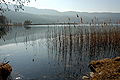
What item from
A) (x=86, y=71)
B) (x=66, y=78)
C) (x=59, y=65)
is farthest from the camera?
(x=59, y=65)

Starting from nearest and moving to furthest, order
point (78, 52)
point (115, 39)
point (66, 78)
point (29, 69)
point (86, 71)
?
point (66, 78)
point (86, 71)
point (29, 69)
point (78, 52)
point (115, 39)

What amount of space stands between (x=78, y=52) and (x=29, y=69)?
895 cm

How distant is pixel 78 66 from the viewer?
17062mm

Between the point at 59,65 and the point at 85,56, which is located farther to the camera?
the point at 85,56

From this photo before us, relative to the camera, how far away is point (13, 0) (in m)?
7.65

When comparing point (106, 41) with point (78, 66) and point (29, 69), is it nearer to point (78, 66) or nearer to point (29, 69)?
point (78, 66)

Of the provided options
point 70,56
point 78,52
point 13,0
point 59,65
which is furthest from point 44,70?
point 13,0

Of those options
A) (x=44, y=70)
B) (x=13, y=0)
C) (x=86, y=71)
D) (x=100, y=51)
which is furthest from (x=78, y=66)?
(x=13, y=0)

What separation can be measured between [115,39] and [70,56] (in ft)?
31.7

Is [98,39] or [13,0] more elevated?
[13,0]

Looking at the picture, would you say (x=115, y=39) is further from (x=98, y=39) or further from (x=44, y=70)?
(x=44, y=70)

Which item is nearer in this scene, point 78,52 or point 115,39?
point 78,52

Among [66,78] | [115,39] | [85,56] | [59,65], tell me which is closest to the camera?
[66,78]

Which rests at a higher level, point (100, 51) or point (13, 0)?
point (13, 0)
